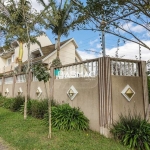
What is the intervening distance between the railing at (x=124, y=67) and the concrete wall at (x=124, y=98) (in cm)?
18

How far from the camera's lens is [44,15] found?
820 centimetres

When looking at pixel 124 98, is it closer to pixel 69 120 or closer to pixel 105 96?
pixel 105 96

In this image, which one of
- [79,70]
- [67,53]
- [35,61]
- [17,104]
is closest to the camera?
[79,70]

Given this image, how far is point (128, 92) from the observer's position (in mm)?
5910

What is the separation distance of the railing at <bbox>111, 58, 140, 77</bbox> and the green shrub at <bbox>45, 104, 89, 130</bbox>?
197cm

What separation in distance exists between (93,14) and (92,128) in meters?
3.99

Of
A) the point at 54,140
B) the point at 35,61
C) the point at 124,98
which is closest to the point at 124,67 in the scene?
the point at 124,98

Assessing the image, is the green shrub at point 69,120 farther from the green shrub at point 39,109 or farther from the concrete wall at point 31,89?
the concrete wall at point 31,89

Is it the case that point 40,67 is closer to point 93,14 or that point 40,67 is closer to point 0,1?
point 93,14

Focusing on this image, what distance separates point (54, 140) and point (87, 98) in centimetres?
209

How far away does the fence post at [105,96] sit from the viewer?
545cm

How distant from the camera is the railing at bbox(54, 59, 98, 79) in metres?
6.24

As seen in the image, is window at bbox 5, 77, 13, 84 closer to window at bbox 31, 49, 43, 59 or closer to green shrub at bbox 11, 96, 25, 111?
green shrub at bbox 11, 96, 25, 111

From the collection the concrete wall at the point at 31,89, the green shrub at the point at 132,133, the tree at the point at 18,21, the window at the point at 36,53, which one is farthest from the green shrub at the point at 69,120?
the window at the point at 36,53
